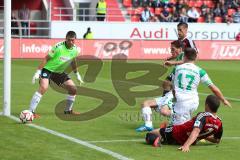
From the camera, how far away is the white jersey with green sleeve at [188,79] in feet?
39.7

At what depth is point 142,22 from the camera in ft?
151

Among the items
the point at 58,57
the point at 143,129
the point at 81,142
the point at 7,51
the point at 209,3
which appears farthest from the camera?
the point at 209,3

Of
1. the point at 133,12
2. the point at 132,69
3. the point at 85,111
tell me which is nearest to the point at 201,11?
the point at 133,12

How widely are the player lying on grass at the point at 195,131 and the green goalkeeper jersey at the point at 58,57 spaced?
4853mm

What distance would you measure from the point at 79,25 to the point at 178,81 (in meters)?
32.6

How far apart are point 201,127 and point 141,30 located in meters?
34.7

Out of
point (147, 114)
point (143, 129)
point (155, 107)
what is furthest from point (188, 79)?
point (143, 129)

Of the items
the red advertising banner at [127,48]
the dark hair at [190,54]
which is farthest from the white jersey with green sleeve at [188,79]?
the red advertising banner at [127,48]

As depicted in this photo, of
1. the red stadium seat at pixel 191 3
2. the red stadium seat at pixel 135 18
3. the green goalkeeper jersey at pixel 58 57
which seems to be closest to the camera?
the green goalkeeper jersey at pixel 58 57

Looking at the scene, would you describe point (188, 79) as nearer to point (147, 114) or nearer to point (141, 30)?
point (147, 114)

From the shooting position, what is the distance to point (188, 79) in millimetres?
12102

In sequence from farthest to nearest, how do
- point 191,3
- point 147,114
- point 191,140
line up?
point 191,3 < point 147,114 < point 191,140

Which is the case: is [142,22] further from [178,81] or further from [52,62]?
[178,81]

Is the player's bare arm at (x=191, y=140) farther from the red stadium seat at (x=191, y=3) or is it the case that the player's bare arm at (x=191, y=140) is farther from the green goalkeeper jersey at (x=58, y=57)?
the red stadium seat at (x=191, y=3)
